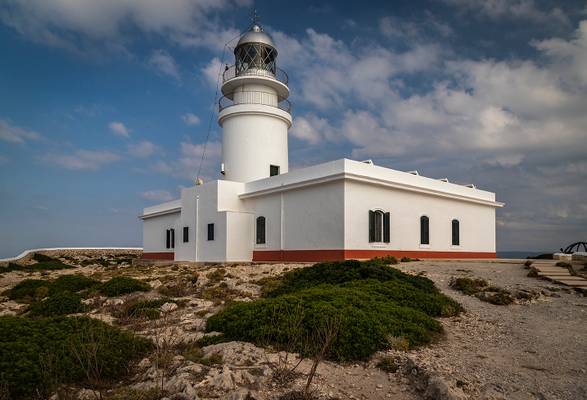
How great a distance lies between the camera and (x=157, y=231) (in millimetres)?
29031

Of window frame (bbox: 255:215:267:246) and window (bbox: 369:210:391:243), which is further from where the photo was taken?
window frame (bbox: 255:215:267:246)

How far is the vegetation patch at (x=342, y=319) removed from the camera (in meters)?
5.81

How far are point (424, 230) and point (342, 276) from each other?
10.4 m

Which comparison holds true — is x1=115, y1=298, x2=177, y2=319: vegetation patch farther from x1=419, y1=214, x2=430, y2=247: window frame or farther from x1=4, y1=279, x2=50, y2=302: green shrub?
x1=419, y1=214, x2=430, y2=247: window frame

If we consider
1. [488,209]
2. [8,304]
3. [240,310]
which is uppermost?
[488,209]

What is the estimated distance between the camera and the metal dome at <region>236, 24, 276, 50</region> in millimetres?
22969

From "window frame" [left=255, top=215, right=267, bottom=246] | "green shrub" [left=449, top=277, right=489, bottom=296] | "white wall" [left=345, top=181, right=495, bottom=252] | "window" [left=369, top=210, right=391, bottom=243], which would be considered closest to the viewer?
"green shrub" [left=449, top=277, right=489, bottom=296]

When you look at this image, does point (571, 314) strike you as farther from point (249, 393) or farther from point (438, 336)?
point (249, 393)

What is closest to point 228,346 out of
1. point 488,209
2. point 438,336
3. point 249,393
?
point 249,393

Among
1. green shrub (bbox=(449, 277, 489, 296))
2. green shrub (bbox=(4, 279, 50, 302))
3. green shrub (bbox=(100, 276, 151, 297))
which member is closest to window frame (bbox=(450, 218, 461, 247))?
green shrub (bbox=(449, 277, 489, 296))

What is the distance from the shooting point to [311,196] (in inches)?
704

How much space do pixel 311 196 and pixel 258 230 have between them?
3640 millimetres

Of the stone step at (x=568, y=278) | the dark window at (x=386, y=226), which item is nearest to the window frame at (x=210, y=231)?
the dark window at (x=386, y=226)

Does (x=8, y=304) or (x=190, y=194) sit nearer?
(x=8, y=304)
